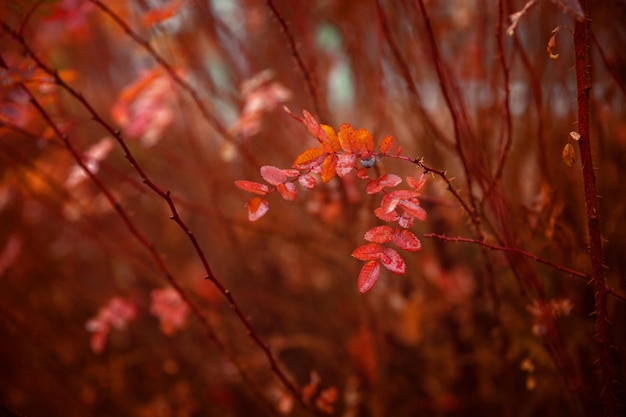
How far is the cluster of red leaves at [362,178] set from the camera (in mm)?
710

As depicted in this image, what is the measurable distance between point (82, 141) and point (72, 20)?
1.16 meters

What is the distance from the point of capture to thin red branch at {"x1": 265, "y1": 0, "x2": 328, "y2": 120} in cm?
84

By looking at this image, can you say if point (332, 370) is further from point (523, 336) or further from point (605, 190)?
point (605, 190)

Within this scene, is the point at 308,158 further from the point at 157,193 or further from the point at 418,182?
the point at 157,193

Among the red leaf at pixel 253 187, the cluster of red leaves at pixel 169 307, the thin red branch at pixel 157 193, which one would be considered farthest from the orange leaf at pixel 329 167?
the cluster of red leaves at pixel 169 307

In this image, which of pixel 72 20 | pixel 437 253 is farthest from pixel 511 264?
pixel 72 20

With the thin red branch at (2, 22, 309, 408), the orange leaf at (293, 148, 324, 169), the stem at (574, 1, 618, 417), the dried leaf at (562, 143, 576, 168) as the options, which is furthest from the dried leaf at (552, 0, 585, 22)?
the thin red branch at (2, 22, 309, 408)

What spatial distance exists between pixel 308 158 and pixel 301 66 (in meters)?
0.30

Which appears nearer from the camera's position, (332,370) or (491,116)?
(491,116)

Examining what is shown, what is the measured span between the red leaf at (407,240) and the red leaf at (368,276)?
0.20ft

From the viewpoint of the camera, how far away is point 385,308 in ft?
6.55

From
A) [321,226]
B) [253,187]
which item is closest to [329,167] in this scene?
[253,187]

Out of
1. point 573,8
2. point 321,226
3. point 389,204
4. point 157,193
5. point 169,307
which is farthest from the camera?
point 321,226

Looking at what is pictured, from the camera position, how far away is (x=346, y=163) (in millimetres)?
718
